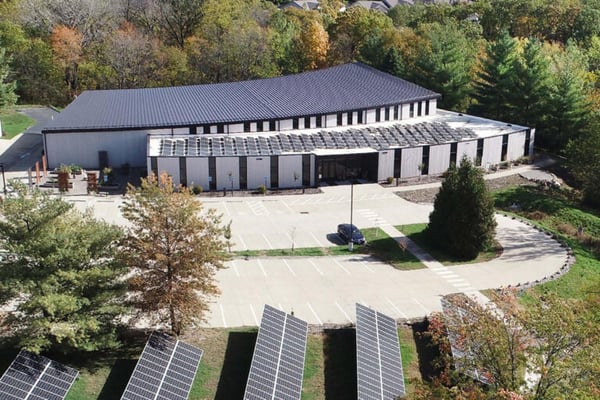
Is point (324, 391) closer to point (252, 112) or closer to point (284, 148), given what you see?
point (284, 148)

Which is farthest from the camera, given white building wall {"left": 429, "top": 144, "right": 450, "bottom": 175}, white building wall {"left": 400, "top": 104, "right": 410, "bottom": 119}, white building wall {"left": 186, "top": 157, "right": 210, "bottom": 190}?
white building wall {"left": 400, "top": 104, "right": 410, "bottom": 119}

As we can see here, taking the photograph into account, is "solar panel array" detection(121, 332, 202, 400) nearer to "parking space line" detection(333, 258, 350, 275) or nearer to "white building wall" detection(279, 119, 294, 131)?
"parking space line" detection(333, 258, 350, 275)

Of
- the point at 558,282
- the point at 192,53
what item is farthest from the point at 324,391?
the point at 192,53

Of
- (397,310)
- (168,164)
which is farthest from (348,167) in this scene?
(397,310)

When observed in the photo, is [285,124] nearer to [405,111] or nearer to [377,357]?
[405,111]

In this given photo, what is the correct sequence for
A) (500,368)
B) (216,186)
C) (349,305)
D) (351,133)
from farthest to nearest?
(351,133)
(216,186)
(349,305)
(500,368)

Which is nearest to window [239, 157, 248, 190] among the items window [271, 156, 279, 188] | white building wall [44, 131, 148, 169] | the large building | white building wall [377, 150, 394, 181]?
the large building

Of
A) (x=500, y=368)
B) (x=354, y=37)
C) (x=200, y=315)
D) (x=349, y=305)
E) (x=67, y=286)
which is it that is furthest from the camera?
(x=354, y=37)
